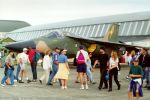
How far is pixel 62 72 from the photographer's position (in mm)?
14695

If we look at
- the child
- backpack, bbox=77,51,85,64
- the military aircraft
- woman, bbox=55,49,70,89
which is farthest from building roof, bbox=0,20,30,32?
the child

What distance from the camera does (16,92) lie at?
13.0 meters

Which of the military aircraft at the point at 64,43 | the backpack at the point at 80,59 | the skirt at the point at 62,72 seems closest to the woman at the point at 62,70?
the skirt at the point at 62,72

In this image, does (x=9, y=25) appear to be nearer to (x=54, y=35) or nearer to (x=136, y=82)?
(x=54, y=35)

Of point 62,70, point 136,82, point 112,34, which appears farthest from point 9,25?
point 136,82

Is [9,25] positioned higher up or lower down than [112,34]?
higher up

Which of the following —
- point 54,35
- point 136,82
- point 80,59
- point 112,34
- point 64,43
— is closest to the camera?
point 136,82

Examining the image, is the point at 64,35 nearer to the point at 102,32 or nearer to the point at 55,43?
the point at 55,43

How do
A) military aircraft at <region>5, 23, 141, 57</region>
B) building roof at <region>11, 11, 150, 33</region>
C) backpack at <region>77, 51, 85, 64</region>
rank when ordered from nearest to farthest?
backpack at <region>77, 51, 85, 64</region>
military aircraft at <region>5, 23, 141, 57</region>
building roof at <region>11, 11, 150, 33</region>

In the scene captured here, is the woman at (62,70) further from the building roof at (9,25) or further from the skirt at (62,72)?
the building roof at (9,25)

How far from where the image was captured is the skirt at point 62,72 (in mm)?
14648

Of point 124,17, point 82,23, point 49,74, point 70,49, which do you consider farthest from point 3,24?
point 49,74

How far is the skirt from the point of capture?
48.1ft

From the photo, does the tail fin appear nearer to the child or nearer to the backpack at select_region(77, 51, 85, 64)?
the backpack at select_region(77, 51, 85, 64)
